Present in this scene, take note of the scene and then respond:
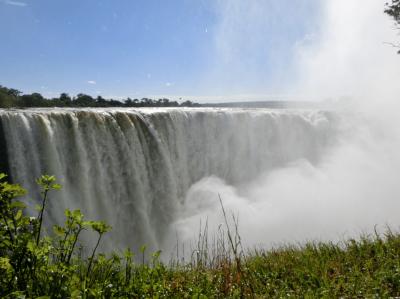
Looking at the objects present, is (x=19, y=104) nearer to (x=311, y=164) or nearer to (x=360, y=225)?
(x=311, y=164)

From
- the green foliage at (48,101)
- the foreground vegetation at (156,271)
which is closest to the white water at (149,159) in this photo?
the foreground vegetation at (156,271)

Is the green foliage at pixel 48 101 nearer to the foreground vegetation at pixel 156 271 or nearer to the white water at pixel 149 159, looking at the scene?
the white water at pixel 149 159

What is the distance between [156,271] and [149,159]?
12892 millimetres

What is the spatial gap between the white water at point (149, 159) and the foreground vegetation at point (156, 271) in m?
3.41

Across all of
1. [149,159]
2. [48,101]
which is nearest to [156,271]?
[149,159]

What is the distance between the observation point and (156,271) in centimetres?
301

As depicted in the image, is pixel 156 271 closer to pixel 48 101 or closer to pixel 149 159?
pixel 149 159

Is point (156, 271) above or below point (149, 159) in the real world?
above

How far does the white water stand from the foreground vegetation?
3.41 meters

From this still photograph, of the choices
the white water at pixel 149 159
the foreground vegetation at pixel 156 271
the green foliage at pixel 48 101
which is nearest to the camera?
the foreground vegetation at pixel 156 271

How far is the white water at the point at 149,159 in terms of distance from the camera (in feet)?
39.7

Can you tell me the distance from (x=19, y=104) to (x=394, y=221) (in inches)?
991

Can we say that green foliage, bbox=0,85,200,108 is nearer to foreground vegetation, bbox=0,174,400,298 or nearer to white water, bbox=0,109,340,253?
white water, bbox=0,109,340,253

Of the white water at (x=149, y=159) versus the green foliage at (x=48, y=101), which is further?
the green foliage at (x=48, y=101)
